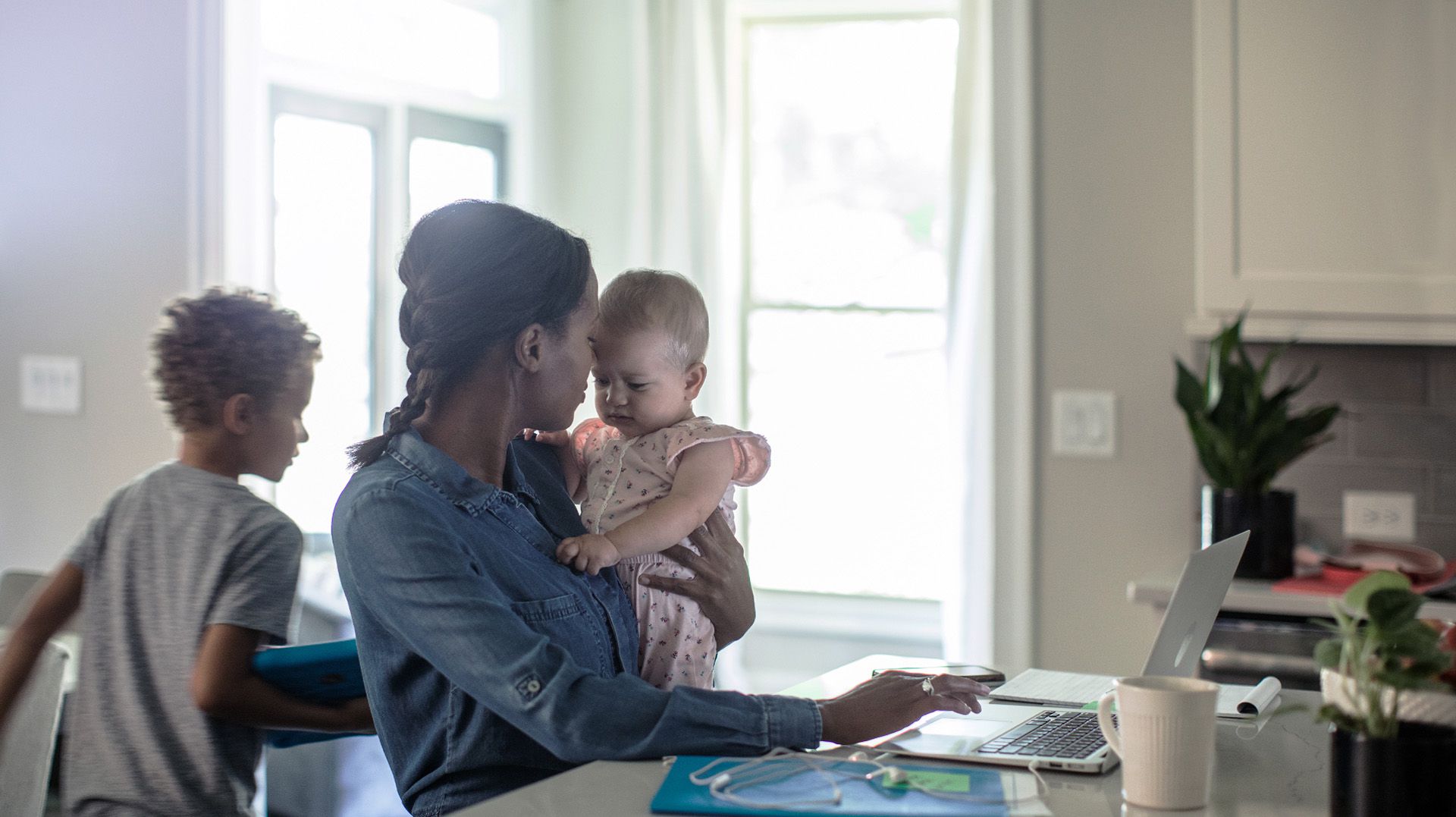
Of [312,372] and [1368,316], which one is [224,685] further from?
[1368,316]

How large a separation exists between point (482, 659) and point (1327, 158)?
223 cm

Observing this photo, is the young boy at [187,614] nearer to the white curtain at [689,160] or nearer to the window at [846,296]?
the white curtain at [689,160]

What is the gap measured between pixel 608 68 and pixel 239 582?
2.46 m

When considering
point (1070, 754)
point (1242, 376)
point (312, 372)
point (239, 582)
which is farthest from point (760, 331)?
point (1070, 754)

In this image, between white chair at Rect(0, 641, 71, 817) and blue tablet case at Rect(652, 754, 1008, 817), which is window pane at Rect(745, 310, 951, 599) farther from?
blue tablet case at Rect(652, 754, 1008, 817)

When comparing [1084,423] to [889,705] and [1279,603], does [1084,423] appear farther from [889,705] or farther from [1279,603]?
[889,705]

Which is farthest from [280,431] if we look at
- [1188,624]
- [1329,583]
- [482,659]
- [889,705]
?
[1329,583]

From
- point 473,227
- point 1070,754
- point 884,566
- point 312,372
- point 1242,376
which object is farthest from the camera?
point 884,566

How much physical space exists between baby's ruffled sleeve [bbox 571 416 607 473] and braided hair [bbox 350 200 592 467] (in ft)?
1.38

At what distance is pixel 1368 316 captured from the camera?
2736mm

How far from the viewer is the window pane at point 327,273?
3.51 meters

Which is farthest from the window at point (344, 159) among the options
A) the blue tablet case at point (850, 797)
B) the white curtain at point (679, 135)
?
the blue tablet case at point (850, 797)

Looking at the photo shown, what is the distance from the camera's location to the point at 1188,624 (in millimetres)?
1435

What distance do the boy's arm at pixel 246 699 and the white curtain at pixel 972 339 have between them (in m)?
1.88
